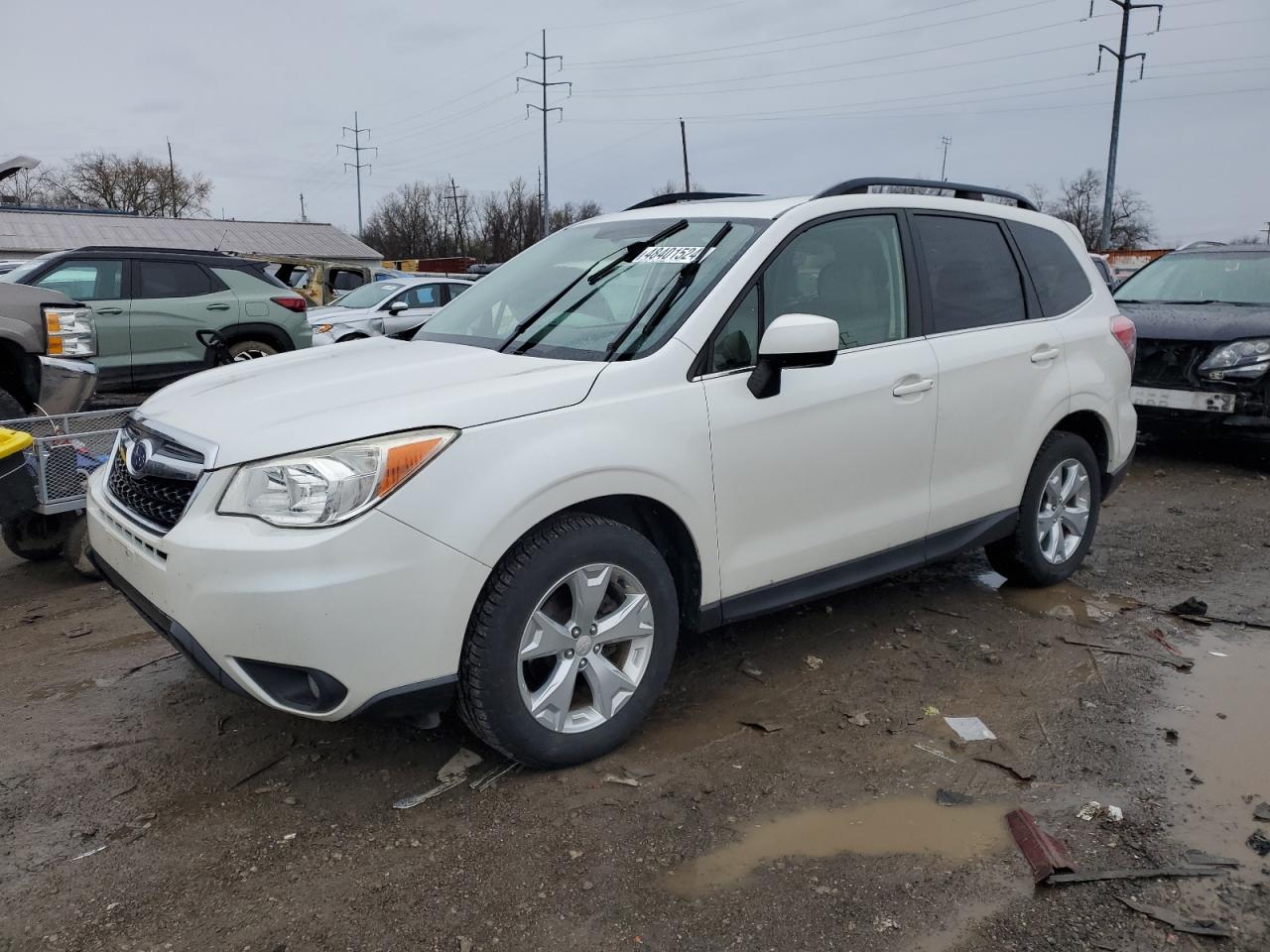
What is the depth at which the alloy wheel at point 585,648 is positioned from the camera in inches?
118

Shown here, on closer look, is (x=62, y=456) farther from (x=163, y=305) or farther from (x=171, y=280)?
(x=171, y=280)

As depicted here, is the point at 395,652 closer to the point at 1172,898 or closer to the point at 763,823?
the point at 763,823

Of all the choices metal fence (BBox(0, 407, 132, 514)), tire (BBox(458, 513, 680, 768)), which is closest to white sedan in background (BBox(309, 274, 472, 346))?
metal fence (BBox(0, 407, 132, 514))

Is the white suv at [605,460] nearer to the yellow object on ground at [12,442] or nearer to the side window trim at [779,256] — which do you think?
the side window trim at [779,256]

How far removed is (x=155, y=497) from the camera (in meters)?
3.04

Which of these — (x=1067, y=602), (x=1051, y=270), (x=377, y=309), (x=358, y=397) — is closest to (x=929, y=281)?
(x=1051, y=270)

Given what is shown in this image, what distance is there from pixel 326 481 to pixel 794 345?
1554 mm

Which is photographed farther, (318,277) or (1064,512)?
(318,277)

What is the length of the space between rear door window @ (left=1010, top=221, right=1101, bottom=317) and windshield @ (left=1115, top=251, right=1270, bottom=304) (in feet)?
14.9

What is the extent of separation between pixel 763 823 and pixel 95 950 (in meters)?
1.79

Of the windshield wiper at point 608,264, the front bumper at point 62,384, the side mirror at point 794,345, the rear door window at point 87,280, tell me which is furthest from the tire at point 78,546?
the rear door window at point 87,280

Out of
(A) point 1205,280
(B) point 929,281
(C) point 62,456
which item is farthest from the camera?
(A) point 1205,280

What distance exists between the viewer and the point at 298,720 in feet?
11.7

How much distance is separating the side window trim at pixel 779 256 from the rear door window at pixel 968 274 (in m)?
0.09
